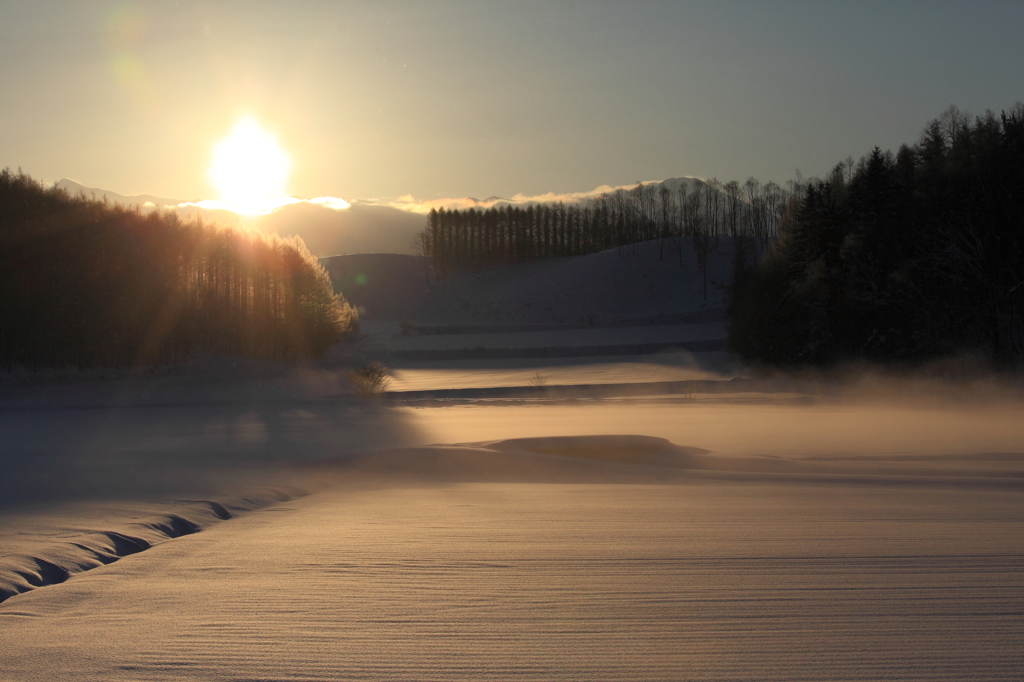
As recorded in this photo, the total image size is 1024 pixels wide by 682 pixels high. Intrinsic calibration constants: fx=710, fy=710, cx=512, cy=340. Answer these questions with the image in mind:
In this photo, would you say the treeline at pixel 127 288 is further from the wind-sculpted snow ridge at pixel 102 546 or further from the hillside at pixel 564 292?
the hillside at pixel 564 292

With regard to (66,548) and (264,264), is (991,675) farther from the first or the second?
(264,264)

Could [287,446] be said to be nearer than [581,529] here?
No

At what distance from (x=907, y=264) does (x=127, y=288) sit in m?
24.7

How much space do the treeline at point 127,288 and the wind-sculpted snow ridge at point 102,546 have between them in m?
18.0

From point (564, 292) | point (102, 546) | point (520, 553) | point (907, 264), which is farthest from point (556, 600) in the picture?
point (564, 292)

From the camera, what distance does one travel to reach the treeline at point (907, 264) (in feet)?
70.7

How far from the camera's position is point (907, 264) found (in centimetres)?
2358

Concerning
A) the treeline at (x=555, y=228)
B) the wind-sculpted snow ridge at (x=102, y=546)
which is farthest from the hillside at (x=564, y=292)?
the wind-sculpted snow ridge at (x=102, y=546)

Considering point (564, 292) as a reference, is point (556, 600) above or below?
below

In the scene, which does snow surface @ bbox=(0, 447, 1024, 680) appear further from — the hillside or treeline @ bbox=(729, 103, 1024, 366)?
the hillside

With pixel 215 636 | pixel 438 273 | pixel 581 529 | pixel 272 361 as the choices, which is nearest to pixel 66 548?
pixel 215 636

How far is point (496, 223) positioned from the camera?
88625 millimetres

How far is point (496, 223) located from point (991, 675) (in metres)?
87.9

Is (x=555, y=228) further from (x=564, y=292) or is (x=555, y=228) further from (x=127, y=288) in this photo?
(x=127, y=288)
